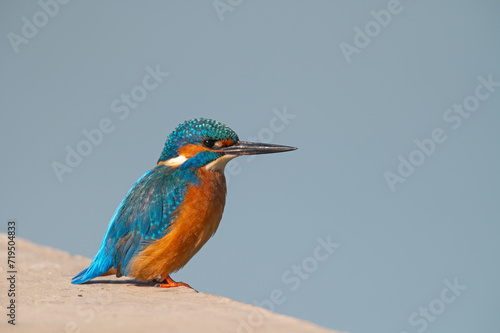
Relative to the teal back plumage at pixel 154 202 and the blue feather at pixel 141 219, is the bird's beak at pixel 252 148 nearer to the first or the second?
the teal back plumage at pixel 154 202

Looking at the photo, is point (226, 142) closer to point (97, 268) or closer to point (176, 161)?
point (176, 161)

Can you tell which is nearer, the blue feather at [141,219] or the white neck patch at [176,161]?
the blue feather at [141,219]

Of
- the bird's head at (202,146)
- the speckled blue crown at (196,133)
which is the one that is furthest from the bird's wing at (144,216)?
the speckled blue crown at (196,133)

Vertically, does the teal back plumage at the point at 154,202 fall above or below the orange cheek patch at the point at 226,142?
below

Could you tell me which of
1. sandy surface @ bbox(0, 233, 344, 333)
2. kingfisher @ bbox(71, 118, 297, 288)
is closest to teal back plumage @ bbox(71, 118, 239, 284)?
kingfisher @ bbox(71, 118, 297, 288)

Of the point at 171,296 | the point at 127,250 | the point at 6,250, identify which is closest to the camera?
the point at 171,296

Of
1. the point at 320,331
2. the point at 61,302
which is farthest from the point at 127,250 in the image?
the point at 320,331

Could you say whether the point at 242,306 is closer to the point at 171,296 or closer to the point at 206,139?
the point at 171,296
